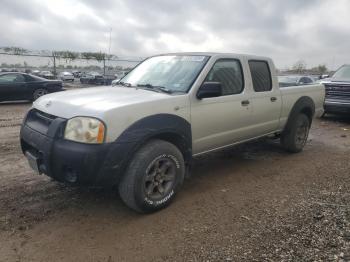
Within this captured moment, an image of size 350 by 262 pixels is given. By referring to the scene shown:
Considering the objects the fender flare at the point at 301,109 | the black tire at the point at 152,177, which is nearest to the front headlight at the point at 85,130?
the black tire at the point at 152,177

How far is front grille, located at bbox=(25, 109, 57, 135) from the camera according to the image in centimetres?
357

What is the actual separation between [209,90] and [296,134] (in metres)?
3.04

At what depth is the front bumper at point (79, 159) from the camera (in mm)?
3188

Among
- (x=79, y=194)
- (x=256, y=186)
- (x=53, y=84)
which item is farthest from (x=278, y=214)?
(x=53, y=84)

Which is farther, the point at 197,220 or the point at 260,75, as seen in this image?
the point at 260,75

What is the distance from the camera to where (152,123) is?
3.61 meters

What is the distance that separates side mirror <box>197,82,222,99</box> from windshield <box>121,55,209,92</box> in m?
0.17

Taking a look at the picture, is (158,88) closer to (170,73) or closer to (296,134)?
(170,73)

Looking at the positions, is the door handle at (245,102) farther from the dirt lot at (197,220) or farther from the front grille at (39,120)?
the front grille at (39,120)

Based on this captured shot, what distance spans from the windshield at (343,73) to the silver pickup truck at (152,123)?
6.93 m

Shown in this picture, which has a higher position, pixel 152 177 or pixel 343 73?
pixel 343 73

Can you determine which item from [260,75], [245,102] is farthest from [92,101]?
[260,75]

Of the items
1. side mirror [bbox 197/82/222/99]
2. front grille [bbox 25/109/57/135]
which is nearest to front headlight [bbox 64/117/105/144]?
front grille [bbox 25/109/57/135]

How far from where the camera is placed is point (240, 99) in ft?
15.7
